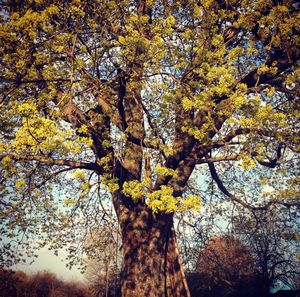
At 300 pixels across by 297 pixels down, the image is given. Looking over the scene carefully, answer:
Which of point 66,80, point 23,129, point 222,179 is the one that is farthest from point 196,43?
point 222,179

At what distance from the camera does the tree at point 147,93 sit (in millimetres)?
6965

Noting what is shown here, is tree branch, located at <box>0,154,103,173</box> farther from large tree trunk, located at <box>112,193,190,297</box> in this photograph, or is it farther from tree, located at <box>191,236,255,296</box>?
tree, located at <box>191,236,255,296</box>

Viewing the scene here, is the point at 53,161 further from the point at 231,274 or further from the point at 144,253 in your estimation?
the point at 231,274

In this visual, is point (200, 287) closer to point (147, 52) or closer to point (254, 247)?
point (254, 247)

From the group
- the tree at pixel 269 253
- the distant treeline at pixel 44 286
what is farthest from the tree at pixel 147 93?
the distant treeline at pixel 44 286

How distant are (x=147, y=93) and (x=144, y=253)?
16.8 ft

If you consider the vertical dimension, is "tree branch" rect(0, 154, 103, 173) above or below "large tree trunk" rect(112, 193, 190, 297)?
above

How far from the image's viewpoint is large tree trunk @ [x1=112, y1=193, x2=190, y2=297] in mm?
8414

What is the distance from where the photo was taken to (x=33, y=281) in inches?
805

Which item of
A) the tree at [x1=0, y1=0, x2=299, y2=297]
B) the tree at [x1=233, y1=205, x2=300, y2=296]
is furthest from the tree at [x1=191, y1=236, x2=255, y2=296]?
the tree at [x1=0, y1=0, x2=299, y2=297]

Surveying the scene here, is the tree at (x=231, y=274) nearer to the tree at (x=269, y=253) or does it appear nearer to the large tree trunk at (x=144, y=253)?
the tree at (x=269, y=253)

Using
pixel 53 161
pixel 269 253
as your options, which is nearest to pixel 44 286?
pixel 269 253

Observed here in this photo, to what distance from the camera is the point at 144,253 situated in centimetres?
878

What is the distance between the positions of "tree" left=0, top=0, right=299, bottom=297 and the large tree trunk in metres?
0.03
